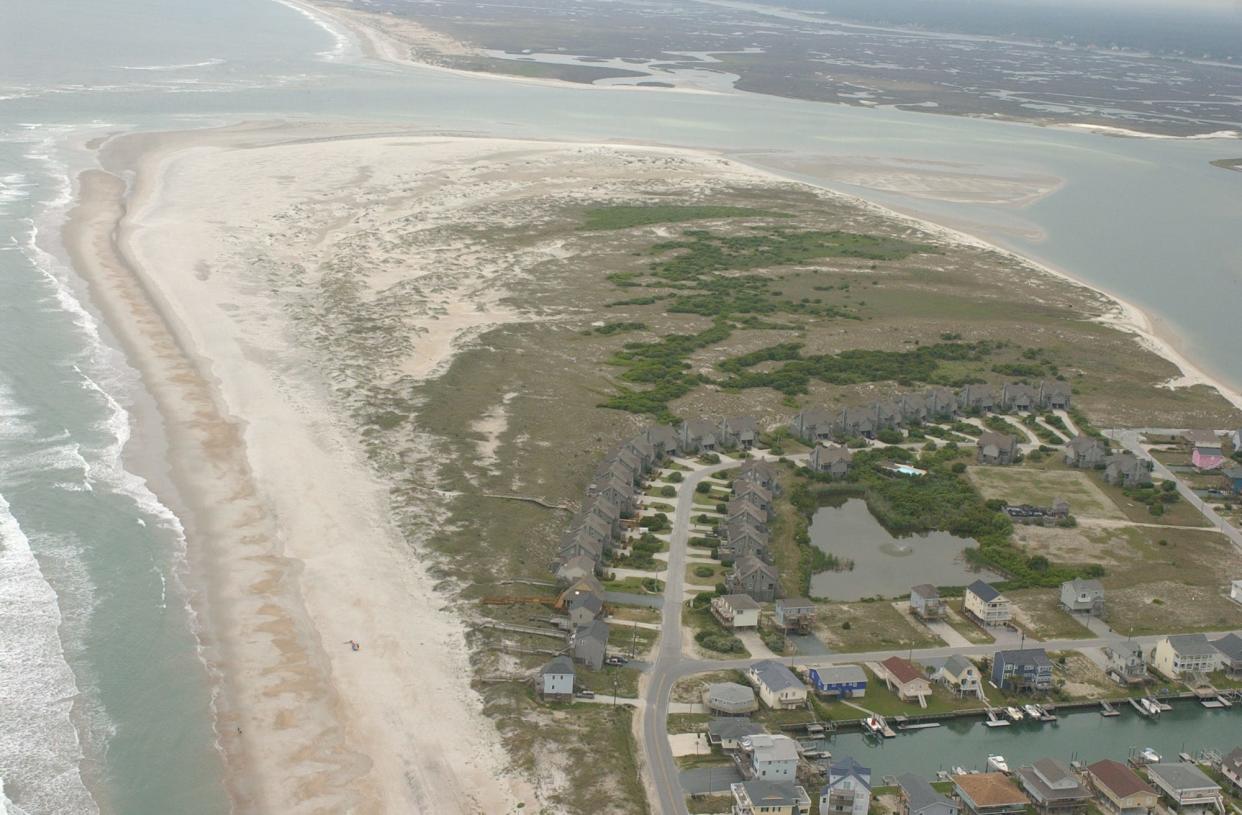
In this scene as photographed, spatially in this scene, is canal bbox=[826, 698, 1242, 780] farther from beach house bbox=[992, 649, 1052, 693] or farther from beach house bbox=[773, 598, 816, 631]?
beach house bbox=[773, 598, 816, 631]

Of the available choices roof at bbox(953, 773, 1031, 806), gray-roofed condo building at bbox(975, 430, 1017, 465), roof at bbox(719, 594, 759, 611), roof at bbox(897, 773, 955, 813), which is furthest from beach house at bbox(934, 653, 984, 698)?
gray-roofed condo building at bbox(975, 430, 1017, 465)

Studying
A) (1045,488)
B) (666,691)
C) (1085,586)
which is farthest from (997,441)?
(666,691)

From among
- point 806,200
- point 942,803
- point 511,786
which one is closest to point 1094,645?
point 942,803

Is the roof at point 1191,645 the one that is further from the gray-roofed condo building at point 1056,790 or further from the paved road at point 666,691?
the paved road at point 666,691

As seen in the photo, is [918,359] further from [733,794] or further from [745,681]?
[733,794]

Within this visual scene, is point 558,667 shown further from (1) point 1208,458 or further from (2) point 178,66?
(2) point 178,66
